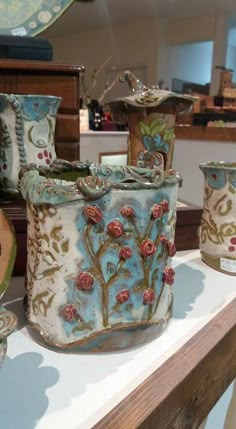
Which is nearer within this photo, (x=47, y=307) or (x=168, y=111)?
(x=47, y=307)

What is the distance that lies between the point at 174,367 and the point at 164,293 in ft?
0.26

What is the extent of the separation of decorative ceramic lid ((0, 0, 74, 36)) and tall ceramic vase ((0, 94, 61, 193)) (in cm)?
23

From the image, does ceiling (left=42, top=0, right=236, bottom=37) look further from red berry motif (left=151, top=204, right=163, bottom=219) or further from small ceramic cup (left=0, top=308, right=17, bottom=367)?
small ceramic cup (left=0, top=308, right=17, bottom=367)

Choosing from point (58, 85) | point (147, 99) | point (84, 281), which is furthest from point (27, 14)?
point (84, 281)

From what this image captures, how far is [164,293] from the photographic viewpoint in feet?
1.44

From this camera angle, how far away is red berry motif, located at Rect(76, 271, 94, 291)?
38 centimetres

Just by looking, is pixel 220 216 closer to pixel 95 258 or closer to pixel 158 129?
pixel 158 129

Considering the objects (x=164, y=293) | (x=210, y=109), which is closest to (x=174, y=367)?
(x=164, y=293)

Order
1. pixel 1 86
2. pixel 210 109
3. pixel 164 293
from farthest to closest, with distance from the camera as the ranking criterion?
pixel 210 109 → pixel 1 86 → pixel 164 293

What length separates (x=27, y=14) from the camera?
0.70 meters

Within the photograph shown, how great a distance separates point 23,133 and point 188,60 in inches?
169

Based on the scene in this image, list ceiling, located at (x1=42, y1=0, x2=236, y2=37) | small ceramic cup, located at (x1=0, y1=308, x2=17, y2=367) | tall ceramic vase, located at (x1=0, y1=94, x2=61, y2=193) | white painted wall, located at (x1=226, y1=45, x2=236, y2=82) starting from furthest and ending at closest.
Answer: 1. white painted wall, located at (x1=226, y1=45, x2=236, y2=82)
2. ceiling, located at (x1=42, y1=0, x2=236, y2=37)
3. tall ceramic vase, located at (x1=0, y1=94, x2=61, y2=193)
4. small ceramic cup, located at (x1=0, y1=308, x2=17, y2=367)

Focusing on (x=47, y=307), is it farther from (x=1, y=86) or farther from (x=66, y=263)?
(x=1, y=86)

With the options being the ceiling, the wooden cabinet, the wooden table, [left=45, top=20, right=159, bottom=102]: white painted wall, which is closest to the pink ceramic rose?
the wooden table
